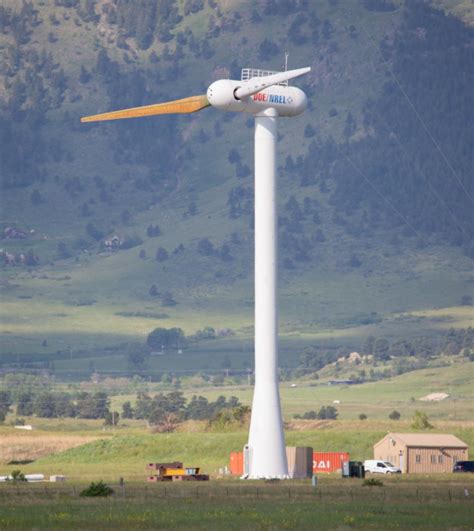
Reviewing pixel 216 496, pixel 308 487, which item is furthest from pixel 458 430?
pixel 216 496

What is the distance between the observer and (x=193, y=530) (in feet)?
250

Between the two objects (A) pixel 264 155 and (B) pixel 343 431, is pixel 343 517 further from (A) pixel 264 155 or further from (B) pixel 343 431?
(B) pixel 343 431

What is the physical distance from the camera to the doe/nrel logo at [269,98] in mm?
121131

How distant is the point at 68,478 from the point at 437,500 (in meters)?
35.8

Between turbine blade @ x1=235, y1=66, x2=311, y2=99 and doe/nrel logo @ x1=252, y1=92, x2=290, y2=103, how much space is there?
2.74 ft

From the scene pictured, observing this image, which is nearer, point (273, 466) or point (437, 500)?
point (437, 500)

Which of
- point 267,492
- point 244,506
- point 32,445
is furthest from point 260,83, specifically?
point 32,445

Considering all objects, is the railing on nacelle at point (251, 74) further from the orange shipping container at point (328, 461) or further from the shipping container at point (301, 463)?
the orange shipping container at point (328, 461)

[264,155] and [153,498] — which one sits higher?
[264,155]

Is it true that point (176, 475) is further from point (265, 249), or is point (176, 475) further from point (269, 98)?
point (269, 98)

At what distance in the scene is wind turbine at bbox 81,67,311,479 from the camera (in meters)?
115

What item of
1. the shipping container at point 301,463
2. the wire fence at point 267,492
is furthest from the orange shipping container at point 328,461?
the wire fence at point 267,492

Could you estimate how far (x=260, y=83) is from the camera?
395 feet

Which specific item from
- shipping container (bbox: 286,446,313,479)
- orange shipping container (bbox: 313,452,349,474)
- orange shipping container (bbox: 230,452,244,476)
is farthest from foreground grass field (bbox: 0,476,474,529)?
orange shipping container (bbox: 313,452,349,474)
